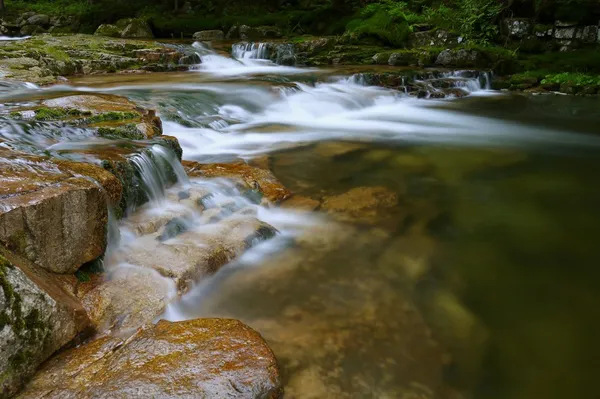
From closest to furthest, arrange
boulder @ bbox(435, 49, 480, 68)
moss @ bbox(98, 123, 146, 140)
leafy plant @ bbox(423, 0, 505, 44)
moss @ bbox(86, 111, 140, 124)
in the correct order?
moss @ bbox(98, 123, 146, 140) < moss @ bbox(86, 111, 140, 124) < boulder @ bbox(435, 49, 480, 68) < leafy plant @ bbox(423, 0, 505, 44)

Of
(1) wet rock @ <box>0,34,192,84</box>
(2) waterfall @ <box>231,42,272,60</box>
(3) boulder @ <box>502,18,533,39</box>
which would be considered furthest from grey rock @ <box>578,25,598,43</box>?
(1) wet rock @ <box>0,34,192,84</box>

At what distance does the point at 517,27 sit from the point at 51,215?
16.6 meters

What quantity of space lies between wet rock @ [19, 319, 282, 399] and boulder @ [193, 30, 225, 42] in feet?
66.8

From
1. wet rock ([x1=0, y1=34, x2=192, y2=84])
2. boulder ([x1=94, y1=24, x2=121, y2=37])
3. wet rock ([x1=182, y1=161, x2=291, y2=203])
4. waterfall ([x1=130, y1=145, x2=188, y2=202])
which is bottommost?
wet rock ([x1=182, y1=161, x2=291, y2=203])

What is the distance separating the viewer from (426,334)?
318 cm

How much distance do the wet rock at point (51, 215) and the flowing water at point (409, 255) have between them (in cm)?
42

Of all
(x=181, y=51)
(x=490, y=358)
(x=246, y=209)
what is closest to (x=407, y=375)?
(x=490, y=358)

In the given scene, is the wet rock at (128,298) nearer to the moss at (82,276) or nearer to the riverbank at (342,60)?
the moss at (82,276)

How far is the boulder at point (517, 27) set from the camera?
50.0 ft

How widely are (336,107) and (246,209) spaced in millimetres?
6403

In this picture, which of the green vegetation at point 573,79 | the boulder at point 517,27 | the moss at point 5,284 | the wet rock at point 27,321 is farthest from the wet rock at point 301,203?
the boulder at point 517,27

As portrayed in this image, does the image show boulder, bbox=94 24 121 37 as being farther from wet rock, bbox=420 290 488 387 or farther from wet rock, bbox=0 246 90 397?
wet rock, bbox=420 290 488 387

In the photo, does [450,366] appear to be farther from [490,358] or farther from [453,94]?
[453,94]

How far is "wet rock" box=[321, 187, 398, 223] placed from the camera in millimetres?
5016
